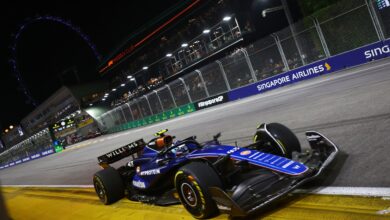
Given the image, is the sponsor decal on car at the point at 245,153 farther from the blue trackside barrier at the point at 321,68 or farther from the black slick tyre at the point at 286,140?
the blue trackside barrier at the point at 321,68

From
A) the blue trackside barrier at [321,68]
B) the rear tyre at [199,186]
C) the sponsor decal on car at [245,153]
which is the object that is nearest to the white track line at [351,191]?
the sponsor decal on car at [245,153]

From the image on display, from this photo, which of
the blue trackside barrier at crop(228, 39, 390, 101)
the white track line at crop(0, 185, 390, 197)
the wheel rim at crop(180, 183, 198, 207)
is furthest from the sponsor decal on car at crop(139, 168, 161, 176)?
the blue trackside barrier at crop(228, 39, 390, 101)

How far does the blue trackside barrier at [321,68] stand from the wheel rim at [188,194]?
1138 centimetres

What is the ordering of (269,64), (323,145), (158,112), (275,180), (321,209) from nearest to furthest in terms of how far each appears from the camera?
(321,209) < (275,180) < (323,145) < (269,64) < (158,112)

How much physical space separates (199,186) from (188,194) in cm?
43

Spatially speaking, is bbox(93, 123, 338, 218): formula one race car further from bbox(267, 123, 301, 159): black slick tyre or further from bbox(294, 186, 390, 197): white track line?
bbox(294, 186, 390, 197): white track line

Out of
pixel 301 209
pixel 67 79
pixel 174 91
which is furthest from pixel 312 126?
pixel 67 79

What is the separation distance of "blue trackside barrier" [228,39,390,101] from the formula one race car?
33.8ft

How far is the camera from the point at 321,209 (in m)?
3.30

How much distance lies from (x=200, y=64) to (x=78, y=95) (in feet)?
126

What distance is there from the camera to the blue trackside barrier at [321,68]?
43.6 ft

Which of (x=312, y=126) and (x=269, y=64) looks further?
(x=269, y=64)

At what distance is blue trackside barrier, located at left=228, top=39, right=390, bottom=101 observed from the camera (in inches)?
523

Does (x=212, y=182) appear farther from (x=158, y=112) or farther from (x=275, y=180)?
(x=158, y=112)
